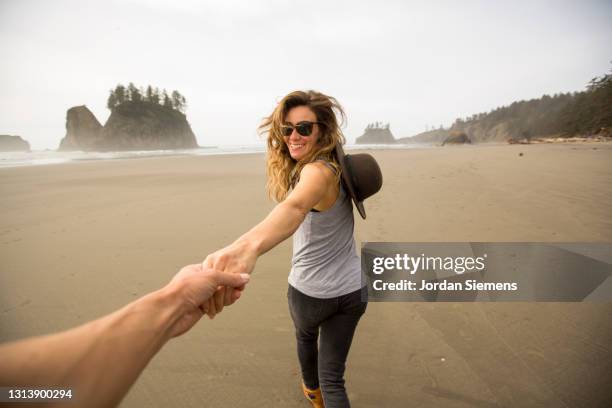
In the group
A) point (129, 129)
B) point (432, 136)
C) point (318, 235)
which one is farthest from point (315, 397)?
point (432, 136)

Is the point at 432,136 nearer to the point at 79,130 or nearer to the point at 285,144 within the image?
the point at 79,130

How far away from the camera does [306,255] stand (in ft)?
5.47

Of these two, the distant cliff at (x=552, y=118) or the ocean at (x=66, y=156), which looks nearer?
the ocean at (x=66, y=156)

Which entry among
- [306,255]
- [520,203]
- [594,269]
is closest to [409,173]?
[520,203]

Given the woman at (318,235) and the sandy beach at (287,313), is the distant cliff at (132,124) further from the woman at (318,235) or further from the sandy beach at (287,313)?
the woman at (318,235)

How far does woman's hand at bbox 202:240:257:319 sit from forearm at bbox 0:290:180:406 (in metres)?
0.25

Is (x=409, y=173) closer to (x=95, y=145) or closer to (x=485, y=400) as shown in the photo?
(x=485, y=400)

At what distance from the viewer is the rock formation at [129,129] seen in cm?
7544

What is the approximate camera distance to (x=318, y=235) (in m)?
1.59

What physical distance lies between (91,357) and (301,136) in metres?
1.44
